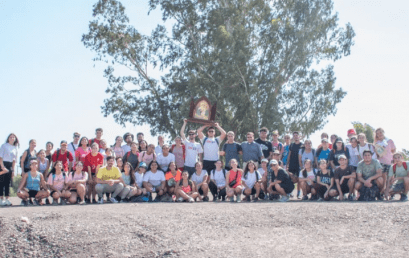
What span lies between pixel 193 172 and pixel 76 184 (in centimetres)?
294

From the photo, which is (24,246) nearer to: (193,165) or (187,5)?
(193,165)

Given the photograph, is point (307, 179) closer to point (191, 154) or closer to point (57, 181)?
point (191, 154)

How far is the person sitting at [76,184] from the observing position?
1152cm

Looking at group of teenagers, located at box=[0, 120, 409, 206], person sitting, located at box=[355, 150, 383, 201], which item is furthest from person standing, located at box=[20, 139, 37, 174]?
person sitting, located at box=[355, 150, 383, 201]

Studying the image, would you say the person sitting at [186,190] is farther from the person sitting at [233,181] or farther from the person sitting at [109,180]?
the person sitting at [109,180]

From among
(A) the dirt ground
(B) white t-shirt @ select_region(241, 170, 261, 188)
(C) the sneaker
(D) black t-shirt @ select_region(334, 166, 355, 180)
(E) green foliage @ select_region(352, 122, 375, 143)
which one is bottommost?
(A) the dirt ground

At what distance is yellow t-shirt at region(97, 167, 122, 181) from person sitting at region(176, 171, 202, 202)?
1461 mm

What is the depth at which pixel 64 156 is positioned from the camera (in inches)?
479

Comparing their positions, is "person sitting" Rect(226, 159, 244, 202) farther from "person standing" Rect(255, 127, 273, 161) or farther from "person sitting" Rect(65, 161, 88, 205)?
"person sitting" Rect(65, 161, 88, 205)

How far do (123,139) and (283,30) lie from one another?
1592 centimetres

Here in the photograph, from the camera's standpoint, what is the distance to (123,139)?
527 inches

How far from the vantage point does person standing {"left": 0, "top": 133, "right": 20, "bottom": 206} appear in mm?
11734

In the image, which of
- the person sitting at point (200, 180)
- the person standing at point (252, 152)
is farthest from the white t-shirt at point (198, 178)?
the person standing at point (252, 152)

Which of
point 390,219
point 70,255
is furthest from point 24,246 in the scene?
point 390,219
